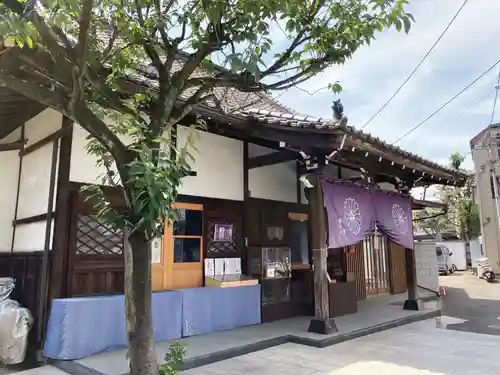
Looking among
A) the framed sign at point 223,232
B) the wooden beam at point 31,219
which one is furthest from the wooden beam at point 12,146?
the framed sign at point 223,232

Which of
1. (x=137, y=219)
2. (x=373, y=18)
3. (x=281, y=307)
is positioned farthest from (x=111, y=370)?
(x=373, y=18)

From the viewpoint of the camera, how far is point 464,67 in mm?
9766

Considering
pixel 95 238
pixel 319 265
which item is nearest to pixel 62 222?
pixel 95 238

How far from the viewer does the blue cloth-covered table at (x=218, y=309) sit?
5688 millimetres

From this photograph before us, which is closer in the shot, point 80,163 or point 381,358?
point 381,358

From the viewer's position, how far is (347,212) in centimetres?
656

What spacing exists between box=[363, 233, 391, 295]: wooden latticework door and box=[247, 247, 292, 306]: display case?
14.2 ft

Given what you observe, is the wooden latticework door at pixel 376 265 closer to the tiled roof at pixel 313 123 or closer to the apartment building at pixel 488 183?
the tiled roof at pixel 313 123

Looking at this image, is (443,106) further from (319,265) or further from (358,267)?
(319,265)

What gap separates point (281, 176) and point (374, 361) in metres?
3.92

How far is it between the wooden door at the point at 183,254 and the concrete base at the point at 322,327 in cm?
185

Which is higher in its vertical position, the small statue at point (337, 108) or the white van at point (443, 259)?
the small statue at point (337, 108)

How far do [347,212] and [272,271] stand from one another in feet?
5.76

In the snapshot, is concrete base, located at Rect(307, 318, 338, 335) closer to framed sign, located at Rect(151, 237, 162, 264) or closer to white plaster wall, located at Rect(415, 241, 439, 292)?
framed sign, located at Rect(151, 237, 162, 264)
